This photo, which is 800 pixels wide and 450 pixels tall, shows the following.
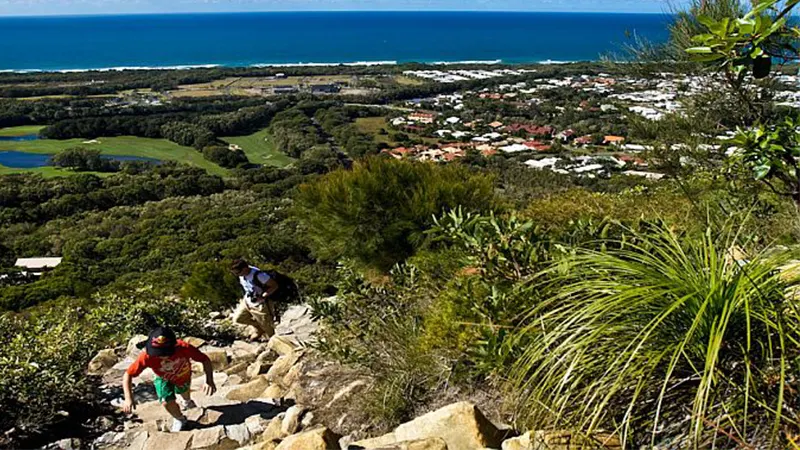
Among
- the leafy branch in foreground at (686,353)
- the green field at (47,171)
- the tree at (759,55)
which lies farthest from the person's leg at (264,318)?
the green field at (47,171)

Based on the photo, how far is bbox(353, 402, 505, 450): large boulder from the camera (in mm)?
2264

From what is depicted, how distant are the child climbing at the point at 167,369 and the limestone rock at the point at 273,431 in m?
0.59

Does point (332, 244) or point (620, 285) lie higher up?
point (620, 285)

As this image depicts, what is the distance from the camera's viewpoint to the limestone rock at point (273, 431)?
3.05 meters

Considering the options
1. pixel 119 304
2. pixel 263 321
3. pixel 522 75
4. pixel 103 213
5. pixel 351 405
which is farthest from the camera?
pixel 522 75

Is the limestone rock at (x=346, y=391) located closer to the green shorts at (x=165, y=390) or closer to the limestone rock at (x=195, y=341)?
the green shorts at (x=165, y=390)

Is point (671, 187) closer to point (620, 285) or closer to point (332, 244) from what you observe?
point (332, 244)

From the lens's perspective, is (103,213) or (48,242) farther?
(103,213)

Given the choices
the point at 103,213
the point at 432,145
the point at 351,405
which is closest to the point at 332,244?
the point at 351,405

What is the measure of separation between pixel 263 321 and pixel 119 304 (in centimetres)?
217

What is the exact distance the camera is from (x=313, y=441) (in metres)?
2.40

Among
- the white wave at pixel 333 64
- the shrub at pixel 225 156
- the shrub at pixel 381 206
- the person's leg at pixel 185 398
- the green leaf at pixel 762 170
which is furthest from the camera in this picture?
the white wave at pixel 333 64

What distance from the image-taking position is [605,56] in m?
7.56

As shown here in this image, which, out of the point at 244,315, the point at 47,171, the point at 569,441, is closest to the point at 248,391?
the point at 244,315
